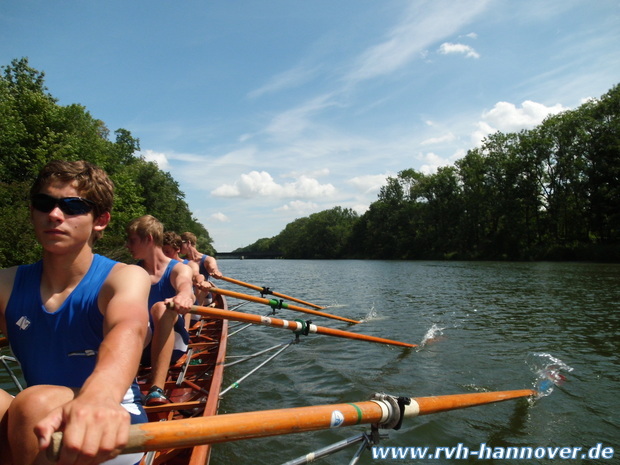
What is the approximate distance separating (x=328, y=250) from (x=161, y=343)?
103380 mm

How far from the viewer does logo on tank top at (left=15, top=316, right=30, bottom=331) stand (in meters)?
1.97

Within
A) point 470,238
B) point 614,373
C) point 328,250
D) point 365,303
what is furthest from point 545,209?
point 328,250

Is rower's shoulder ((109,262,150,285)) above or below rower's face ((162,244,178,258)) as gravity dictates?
below

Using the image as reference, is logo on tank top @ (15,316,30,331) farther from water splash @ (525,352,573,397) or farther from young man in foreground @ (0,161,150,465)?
water splash @ (525,352,573,397)

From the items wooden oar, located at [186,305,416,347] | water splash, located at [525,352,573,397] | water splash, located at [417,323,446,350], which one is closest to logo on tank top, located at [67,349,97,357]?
wooden oar, located at [186,305,416,347]

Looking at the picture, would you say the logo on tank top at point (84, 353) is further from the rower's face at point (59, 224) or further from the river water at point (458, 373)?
the river water at point (458, 373)

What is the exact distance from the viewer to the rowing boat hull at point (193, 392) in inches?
Answer: 118

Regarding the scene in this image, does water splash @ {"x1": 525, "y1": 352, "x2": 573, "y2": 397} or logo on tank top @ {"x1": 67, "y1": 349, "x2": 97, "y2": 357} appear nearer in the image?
logo on tank top @ {"x1": 67, "y1": 349, "x2": 97, "y2": 357}

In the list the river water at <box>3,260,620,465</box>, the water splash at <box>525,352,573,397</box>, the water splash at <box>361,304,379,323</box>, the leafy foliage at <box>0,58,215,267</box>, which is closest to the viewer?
the river water at <box>3,260,620,465</box>

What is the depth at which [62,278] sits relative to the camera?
6.54 ft

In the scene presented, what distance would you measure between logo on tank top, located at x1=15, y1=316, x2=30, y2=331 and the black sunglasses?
549mm

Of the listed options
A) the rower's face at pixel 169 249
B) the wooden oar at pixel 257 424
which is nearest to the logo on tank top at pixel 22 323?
the wooden oar at pixel 257 424

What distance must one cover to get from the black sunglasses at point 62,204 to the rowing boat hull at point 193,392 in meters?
1.58

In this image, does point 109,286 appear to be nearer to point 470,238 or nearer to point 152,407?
point 152,407
